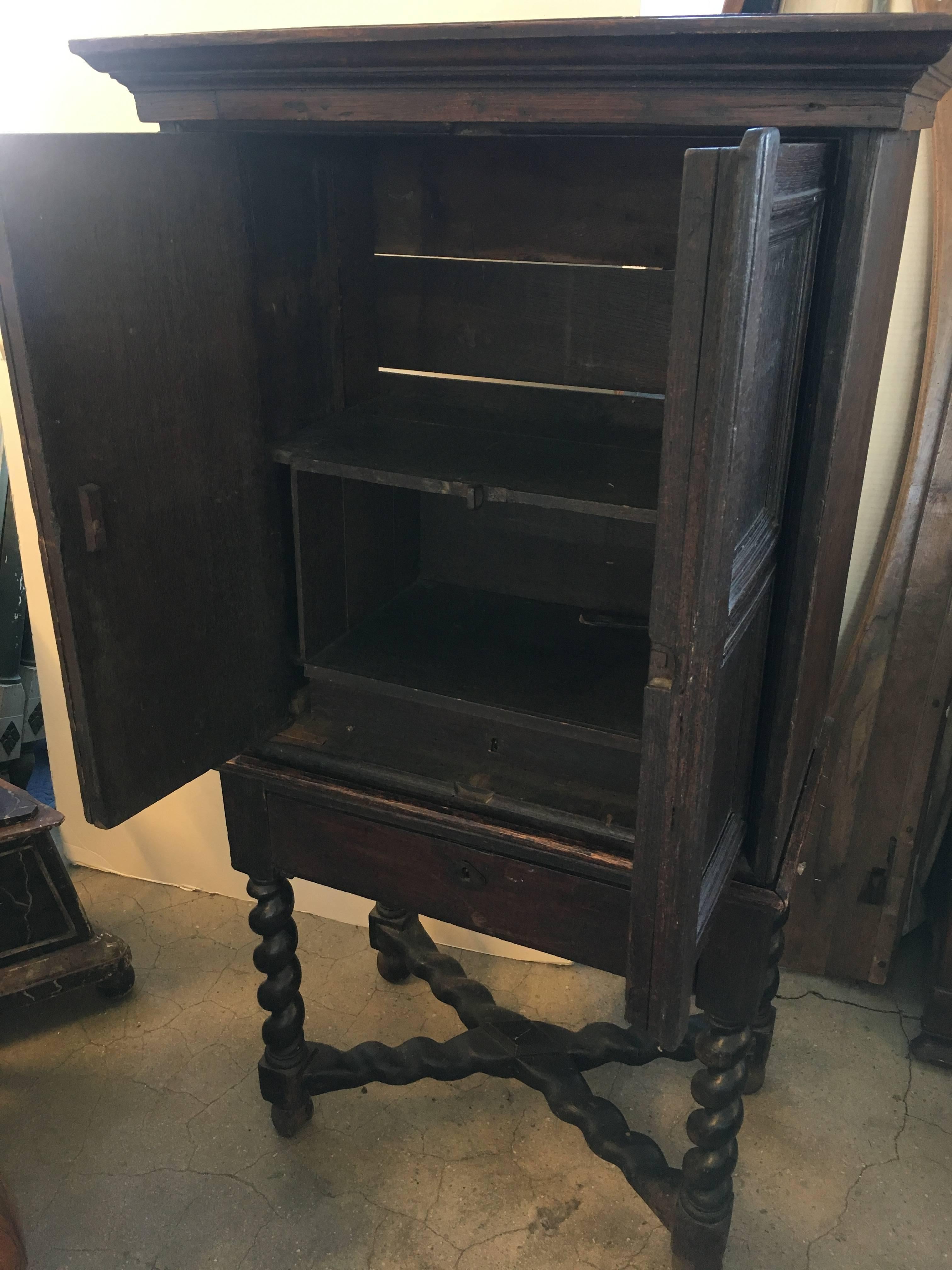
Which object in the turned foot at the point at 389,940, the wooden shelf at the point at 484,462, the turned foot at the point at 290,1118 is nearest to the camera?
the wooden shelf at the point at 484,462

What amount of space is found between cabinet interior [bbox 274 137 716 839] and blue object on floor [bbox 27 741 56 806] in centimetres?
151

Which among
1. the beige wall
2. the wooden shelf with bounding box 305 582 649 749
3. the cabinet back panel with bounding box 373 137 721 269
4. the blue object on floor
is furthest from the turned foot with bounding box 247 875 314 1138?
the blue object on floor

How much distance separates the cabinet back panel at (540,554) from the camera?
1616 mm

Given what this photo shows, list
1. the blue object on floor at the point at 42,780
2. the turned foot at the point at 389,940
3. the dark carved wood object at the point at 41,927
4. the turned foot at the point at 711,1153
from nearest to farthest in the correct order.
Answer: the turned foot at the point at 711,1153 < the dark carved wood object at the point at 41,927 < the turned foot at the point at 389,940 < the blue object on floor at the point at 42,780

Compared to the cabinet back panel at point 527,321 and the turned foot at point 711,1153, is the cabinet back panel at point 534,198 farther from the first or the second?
the turned foot at point 711,1153

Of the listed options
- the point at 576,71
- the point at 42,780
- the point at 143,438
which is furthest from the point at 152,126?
the point at 42,780

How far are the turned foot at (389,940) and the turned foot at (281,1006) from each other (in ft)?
0.94

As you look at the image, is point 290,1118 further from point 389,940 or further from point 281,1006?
point 389,940

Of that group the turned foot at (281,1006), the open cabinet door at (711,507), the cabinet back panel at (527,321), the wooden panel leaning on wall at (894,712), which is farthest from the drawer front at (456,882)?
the wooden panel leaning on wall at (894,712)

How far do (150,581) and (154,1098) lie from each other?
3.97 ft

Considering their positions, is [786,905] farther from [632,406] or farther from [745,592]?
[632,406]

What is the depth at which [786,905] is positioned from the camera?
1.37 meters

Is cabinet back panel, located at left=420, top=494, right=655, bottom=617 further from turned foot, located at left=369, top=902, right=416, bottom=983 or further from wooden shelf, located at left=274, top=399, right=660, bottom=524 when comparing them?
turned foot, located at left=369, top=902, right=416, bottom=983

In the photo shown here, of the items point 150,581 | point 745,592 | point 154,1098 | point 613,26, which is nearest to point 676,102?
point 613,26
